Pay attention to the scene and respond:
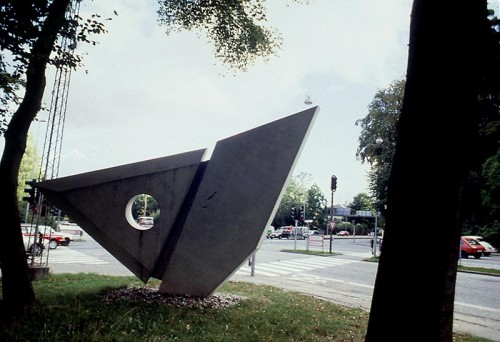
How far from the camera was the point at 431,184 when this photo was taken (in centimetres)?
290

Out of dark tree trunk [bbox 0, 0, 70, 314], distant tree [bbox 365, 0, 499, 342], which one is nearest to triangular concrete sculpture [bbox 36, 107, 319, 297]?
dark tree trunk [bbox 0, 0, 70, 314]

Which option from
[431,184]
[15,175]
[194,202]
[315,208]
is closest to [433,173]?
[431,184]

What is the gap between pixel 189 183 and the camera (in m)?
7.87

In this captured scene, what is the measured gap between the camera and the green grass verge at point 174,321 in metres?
5.19

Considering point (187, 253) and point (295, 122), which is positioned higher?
point (295, 122)

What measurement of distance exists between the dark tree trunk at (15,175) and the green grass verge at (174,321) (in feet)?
1.80

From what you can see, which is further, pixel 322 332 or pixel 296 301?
pixel 296 301

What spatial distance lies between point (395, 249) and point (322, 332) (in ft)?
12.4

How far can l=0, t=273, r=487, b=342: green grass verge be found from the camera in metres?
5.19

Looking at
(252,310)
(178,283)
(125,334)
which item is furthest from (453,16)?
(178,283)

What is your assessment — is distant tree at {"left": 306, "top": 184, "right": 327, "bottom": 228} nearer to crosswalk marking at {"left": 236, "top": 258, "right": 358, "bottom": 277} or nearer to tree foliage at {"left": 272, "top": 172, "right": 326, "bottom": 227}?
tree foliage at {"left": 272, "top": 172, "right": 326, "bottom": 227}

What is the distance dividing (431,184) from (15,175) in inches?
287

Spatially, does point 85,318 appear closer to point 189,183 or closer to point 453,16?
point 189,183

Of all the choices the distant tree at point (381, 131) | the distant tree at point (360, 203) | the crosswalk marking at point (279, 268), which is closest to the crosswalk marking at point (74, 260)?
the crosswalk marking at point (279, 268)
